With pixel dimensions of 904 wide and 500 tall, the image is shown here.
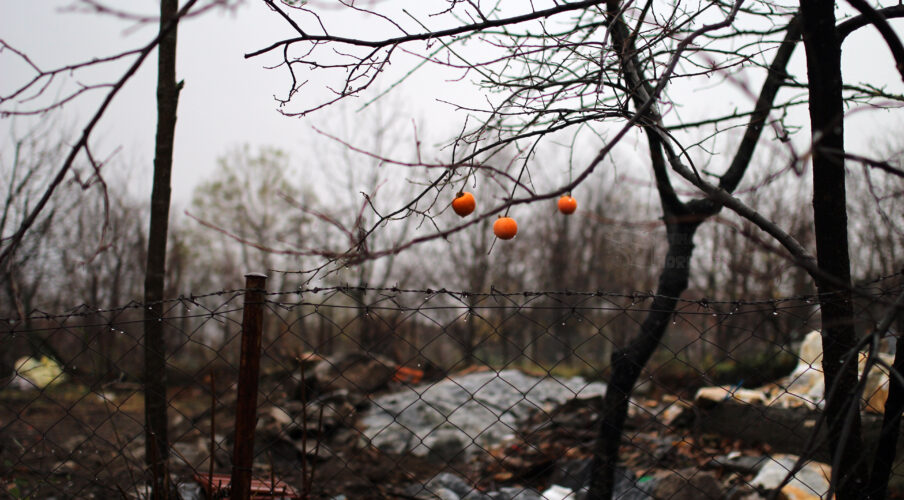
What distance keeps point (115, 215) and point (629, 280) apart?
52.9 feet

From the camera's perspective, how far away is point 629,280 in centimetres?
2134

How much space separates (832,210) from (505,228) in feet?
3.41

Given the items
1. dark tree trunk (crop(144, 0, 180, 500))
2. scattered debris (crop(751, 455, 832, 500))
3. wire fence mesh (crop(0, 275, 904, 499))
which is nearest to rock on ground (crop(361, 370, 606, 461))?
wire fence mesh (crop(0, 275, 904, 499))

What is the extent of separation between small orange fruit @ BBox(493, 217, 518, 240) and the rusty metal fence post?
772 millimetres

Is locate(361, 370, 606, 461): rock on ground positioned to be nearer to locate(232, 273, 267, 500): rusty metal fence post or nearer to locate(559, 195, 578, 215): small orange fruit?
locate(559, 195, 578, 215): small orange fruit

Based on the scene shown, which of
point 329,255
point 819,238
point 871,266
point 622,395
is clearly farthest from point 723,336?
point 329,255

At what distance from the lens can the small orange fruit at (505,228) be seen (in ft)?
6.53

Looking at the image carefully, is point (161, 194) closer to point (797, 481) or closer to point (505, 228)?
point (505, 228)

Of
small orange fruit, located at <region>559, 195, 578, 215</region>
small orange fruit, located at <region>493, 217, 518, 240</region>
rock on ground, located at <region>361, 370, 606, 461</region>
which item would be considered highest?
small orange fruit, located at <region>559, 195, 578, 215</region>

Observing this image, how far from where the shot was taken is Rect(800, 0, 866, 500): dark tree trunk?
6.07 feet

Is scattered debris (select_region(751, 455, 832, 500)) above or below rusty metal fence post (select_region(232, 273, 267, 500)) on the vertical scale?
below

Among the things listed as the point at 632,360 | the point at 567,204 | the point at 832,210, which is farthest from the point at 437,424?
the point at 832,210

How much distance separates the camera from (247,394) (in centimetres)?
188

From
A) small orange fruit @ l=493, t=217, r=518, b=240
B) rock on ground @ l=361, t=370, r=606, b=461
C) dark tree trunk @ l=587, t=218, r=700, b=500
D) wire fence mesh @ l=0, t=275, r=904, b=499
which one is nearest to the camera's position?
small orange fruit @ l=493, t=217, r=518, b=240
